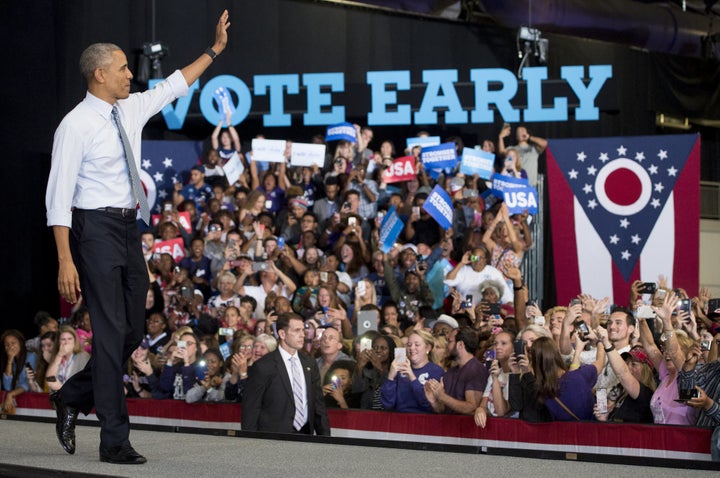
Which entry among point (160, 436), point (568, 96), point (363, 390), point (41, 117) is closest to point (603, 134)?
point (568, 96)

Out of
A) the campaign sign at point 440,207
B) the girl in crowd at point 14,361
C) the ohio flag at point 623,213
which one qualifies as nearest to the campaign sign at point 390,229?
the campaign sign at point 440,207

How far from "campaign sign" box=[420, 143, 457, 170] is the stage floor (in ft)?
22.3

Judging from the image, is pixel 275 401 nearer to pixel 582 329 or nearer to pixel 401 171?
pixel 582 329

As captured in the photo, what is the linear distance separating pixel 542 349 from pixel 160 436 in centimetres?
221

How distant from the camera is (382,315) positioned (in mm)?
8727

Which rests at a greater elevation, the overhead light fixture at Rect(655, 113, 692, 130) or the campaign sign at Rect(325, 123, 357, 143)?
the overhead light fixture at Rect(655, 113, 692, 130)

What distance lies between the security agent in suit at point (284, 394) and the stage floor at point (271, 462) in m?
1.83

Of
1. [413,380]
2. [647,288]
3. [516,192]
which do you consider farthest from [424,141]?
[413,380]

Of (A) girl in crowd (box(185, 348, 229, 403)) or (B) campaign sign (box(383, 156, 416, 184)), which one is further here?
(B) campaign sign (box(383, 156, 416, 184))

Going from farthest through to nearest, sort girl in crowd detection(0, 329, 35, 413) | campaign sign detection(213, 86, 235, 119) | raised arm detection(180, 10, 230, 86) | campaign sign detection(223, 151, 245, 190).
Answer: campaign sign detection(213, 86, 235, 119) → campaign sign detection(223, 151, 245, 190) → girl in crowd detection(0, 329, 35, 413) → raised arm detection(180, 10, 230, 86)

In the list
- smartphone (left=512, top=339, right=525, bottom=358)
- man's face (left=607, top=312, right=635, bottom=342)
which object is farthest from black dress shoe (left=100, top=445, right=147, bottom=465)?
man's face (left=607, top=312, right=635, bottom=342)

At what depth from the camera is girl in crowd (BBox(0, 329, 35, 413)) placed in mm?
8719

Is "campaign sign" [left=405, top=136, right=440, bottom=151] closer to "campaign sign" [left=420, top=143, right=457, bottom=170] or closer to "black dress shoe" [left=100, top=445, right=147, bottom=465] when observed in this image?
"campaign sign" [left=420, top=143, right=457, bottom=170]

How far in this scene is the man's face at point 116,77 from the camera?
144 inches
